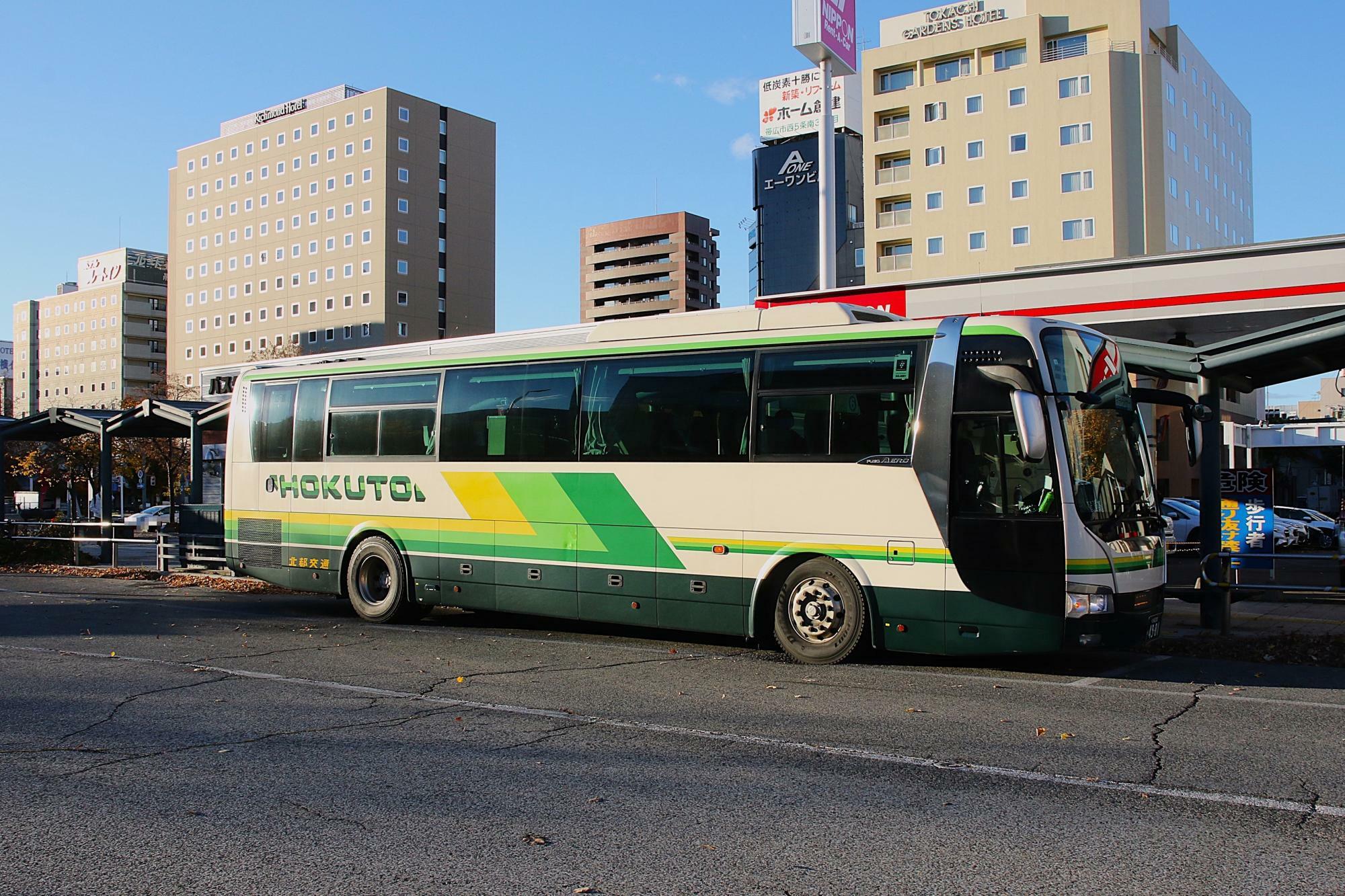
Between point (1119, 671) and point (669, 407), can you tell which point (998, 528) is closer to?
point (1119, 671)

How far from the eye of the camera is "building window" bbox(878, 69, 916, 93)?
67625 mm

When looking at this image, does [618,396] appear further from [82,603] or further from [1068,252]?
[1068,252]

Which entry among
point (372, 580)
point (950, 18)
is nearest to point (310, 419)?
point (372, 580)

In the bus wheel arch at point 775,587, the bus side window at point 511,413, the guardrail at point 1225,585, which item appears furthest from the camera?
the bus side window at point 511,413

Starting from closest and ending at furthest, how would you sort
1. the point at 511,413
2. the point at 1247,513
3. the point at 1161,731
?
the point at 1161,731, the point at 511,413, the point at 1247,513

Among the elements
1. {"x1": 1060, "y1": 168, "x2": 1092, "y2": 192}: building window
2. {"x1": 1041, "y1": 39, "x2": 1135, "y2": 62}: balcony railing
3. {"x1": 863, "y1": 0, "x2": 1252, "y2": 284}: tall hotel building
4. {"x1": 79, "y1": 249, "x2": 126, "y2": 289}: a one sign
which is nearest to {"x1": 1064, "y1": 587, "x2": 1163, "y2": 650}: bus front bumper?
{"x1": 863, "y1": 0, "x2": 1252, "y2": 284}: tall hotel building

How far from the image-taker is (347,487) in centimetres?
1437

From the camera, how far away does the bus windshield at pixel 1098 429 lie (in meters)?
9.35

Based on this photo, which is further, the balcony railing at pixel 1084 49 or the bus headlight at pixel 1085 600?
the balcony railing at pixel 1084 49

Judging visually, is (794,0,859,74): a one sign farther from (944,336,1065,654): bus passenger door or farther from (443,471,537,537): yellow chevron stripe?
(944,336,1065,654): bus passenger door

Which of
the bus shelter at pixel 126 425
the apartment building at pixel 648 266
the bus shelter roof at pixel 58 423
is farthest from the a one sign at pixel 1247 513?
the apartment building at pixel 648 266

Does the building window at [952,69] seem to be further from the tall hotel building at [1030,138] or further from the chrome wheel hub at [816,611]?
the chrome wheel hub at [816,611]

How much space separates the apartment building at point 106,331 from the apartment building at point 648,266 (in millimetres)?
50231

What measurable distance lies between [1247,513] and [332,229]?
102 m
